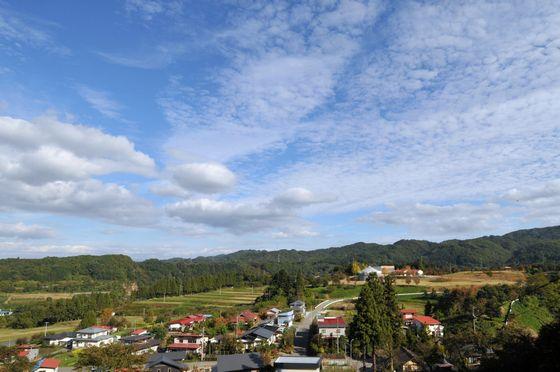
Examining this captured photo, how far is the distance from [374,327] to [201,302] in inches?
1968

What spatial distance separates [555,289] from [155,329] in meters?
40.3

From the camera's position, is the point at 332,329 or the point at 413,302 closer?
the point at 332,329

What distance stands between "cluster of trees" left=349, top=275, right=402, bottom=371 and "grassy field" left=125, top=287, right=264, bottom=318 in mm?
34031

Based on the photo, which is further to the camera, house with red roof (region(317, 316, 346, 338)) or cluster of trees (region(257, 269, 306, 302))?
cluster of trees (region(257, 269, 306, 302))

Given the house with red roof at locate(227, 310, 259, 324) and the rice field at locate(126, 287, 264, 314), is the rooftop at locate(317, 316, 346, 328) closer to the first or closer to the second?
the house with red roof at locate(227, 310, 259, 324)

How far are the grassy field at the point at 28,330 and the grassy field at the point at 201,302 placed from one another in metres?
9.21

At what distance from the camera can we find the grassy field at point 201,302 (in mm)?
64938

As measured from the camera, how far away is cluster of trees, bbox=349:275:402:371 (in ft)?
89.5

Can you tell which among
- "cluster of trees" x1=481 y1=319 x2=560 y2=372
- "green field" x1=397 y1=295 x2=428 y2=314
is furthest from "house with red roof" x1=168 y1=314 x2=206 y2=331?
"cluster of trees" x1=481 y1=319 x2=560 y2=372

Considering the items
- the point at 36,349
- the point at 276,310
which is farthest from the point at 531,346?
the point at 36,349

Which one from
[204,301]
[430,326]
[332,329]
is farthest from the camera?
[204,301]

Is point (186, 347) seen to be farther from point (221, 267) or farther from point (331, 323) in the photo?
point (221, 267)

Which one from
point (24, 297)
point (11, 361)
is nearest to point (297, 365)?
point (11, 361)

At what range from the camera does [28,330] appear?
58.4 metres
